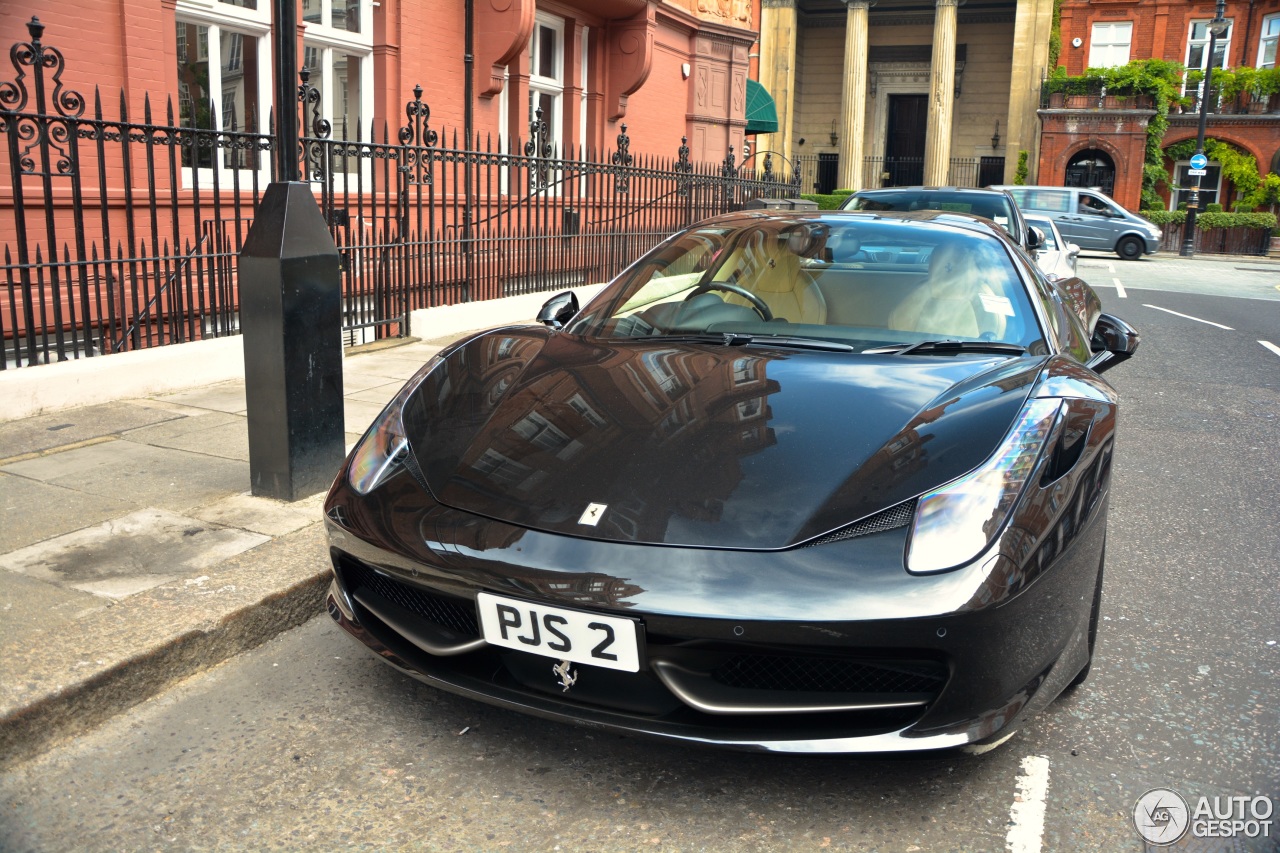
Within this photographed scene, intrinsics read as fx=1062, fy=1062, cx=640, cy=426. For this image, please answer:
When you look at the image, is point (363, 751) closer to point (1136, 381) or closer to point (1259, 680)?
point (1259, 680)

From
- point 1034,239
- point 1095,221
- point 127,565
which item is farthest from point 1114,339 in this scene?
point 1095,221

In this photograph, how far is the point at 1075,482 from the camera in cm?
280

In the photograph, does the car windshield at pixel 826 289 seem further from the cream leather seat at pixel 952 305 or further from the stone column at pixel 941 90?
the stone column at pixel 941 90

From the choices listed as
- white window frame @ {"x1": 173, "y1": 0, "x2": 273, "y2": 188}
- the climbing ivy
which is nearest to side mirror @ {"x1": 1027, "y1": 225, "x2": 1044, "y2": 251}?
white window frame @ {"x1": 173, "y1": 0, "x2": 273, "y2": 188}

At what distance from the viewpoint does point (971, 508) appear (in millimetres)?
2549

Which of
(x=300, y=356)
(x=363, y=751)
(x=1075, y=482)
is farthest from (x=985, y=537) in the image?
(x=300, y=356)

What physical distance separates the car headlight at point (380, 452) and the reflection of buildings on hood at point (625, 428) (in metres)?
0.21

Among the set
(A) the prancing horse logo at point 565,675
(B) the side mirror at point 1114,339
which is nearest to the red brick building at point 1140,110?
(B) the side mirror at point 1114,339

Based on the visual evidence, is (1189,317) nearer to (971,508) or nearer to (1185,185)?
(971,508)

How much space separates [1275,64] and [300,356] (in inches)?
1810

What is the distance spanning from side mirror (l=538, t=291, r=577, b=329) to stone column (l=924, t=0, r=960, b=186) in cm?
4062

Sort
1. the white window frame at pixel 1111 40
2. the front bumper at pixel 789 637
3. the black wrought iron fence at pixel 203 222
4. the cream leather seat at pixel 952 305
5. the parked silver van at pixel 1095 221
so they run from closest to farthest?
the front bumper at pixel 789 637, the cream leather seat at pixel 952 305, the black wrought iron fence at pixel 203 222, the parked silver van at pixel 1095 221, the white window frame at pixel 1111 40

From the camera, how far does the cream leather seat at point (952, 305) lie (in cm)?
372

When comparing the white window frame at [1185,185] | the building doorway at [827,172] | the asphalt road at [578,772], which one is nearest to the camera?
the asphalt road at [578,772]
